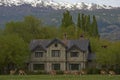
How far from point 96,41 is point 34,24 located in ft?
Result: 61.7

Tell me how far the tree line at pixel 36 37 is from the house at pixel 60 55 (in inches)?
110

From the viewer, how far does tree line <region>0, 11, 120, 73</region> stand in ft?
310

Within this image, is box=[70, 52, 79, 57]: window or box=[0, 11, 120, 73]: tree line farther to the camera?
box=[70, 52, 79, 57]: window

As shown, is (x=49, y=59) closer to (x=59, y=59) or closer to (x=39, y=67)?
(x=59, y=59)

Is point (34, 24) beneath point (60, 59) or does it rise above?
above

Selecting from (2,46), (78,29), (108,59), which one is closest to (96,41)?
(78,29)

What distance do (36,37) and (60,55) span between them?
2305 cm

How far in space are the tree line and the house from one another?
279 cm

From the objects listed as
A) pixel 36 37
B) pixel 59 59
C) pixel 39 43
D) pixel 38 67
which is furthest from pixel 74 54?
pixel 36 37

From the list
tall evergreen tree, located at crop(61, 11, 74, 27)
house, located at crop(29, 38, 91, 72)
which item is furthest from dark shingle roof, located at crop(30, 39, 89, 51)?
tall evergreen tree, located at crop(61, 11, 74, 27)

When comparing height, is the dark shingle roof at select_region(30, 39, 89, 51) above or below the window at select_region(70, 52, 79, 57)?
above

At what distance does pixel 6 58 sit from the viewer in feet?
309

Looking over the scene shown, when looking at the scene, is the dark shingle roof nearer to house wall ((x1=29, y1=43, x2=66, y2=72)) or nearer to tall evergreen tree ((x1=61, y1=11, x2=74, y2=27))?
house wall ((x1=29, y1=43, x2=66, y2=72))

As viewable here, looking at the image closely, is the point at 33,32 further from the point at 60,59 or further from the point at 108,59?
the point at 108,59
